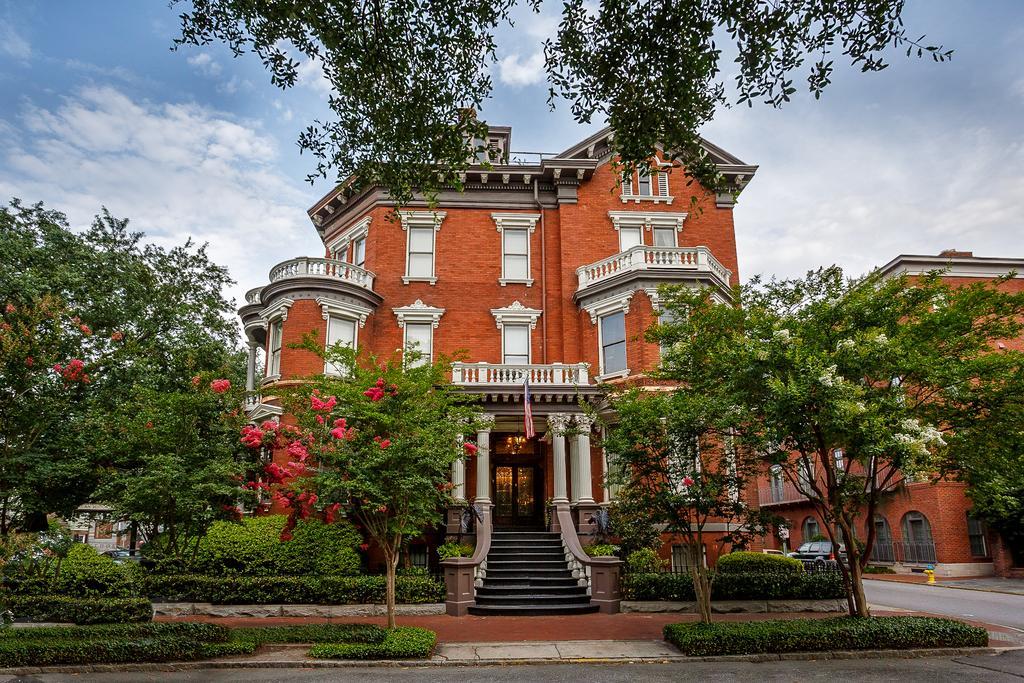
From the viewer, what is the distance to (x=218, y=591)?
Answer: 15.7 m

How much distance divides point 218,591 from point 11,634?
207 inches

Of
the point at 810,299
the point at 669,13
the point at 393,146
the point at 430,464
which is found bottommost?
the point at 430,464

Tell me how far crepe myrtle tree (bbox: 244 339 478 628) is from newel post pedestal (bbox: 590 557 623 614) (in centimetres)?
472

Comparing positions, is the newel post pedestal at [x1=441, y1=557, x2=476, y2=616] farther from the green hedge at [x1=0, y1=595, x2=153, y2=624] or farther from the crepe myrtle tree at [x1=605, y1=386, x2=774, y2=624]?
the green hedge at [x1=0, y1=595, x2=153, y2=624]

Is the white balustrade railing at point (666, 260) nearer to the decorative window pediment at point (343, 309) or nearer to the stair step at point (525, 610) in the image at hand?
the decorative window pediment at point (343, 309)

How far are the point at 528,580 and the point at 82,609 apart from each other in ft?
31.1

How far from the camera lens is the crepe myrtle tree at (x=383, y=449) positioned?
11875 millimetres

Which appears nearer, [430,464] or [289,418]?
[430,464]

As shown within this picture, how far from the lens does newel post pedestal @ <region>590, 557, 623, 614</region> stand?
52.6 ft

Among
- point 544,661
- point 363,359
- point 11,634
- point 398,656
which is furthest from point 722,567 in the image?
point 11,634

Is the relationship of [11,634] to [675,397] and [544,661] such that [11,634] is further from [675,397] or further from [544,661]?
[675,397]

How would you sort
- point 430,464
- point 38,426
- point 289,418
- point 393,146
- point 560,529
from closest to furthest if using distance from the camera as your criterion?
1. point 393,146
2. point 430,464
3. point 38,426
4. point 560,529
5. point 289,418

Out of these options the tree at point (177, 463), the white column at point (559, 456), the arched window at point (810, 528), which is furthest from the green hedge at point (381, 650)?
the arched window at point (810, 528)

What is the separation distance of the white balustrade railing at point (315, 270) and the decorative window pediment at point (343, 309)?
0.73 m
